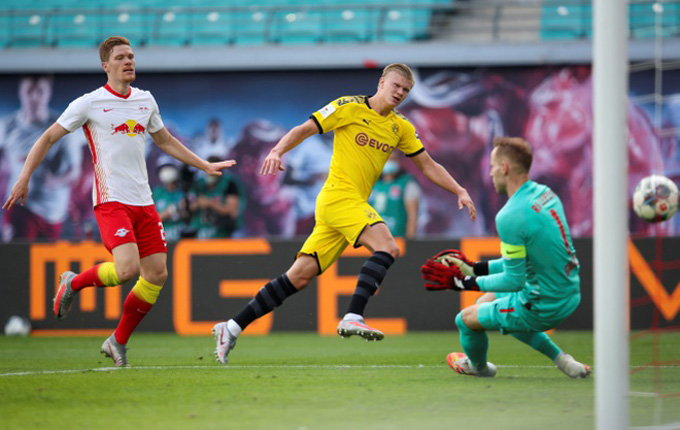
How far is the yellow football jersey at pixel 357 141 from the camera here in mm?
7133

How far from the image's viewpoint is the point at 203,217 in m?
15.6

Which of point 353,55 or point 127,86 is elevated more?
point 353,55

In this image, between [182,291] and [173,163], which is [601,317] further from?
[173,163]

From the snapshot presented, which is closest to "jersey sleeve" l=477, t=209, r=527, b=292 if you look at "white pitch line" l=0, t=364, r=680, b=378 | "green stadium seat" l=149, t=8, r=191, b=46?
"white pitch line" l=0, t=364, r=680, b=378

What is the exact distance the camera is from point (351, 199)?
705 cm

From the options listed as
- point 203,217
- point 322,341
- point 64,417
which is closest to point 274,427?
point 64,417

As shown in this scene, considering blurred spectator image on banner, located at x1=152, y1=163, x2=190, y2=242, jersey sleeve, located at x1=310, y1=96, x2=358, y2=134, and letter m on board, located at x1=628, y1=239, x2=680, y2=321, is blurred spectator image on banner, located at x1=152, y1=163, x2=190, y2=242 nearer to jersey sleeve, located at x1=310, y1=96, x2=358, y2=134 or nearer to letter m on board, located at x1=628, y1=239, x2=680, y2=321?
letter m on board, located at x1=628, y1=239, x2=680, y2=321

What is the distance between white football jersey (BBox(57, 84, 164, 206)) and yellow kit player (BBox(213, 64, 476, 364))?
106 centimetres

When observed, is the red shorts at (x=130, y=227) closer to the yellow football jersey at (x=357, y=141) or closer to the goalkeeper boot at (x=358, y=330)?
the yellow football jersey at (x=357, y=141)

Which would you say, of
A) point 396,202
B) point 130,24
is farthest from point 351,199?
point 130,24

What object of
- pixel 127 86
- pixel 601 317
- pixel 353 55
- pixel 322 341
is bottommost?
pixel 322 341

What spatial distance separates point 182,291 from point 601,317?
27.7ft

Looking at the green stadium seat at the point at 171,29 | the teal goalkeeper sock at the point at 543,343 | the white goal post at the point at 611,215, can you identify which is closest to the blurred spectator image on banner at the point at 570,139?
the green stadium seat at the point at 171,29

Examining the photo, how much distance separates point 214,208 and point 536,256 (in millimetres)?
10451
